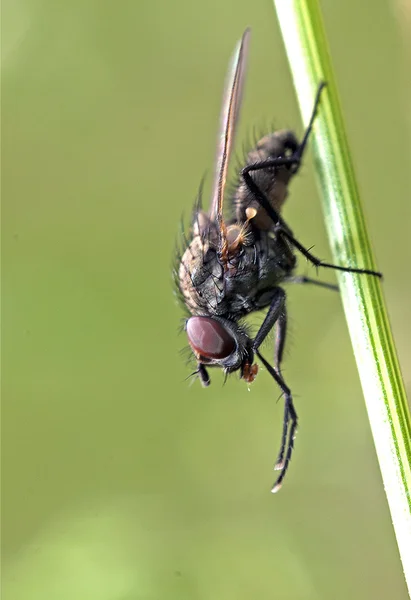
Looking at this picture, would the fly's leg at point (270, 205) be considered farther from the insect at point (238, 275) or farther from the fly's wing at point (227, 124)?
the fly's wing at point (227, 124)

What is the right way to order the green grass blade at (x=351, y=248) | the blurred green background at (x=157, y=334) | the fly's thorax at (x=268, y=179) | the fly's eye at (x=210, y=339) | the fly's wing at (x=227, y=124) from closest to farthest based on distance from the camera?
1. the green grass blade at (x=351, y=248)
2. the fly's wing at (x=227, y=124)
3. the fly's eye at (x=210, y=339)
4. the fly's thorax at (x=268, y=179)
5. the blurred green background at (x=157, y=334)

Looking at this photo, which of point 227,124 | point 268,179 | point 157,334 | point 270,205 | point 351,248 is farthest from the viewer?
point 157,334

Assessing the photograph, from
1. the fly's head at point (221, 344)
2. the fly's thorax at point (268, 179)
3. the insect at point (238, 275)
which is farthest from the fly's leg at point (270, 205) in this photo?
the fly's head at point (221, 344)

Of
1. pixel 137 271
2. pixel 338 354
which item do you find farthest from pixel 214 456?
pixel 137 271

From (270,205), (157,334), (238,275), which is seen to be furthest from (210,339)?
(157,334)

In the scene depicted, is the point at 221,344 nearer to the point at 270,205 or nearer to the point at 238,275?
the point at 238,275

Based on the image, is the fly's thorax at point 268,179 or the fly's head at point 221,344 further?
the fly's thorax at point 268,179

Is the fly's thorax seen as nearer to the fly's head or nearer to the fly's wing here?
the fly's wing

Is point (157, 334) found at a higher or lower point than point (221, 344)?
lower
